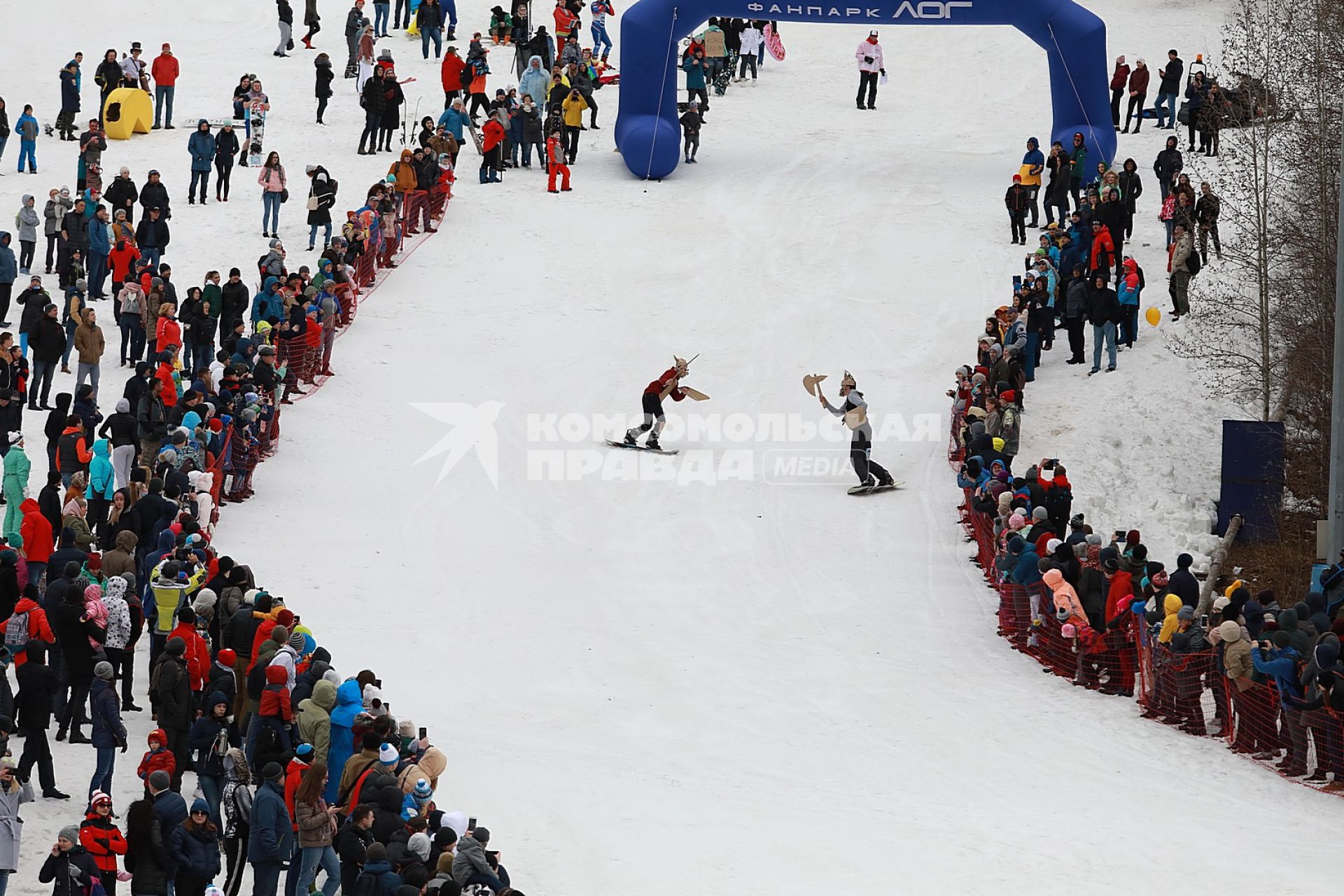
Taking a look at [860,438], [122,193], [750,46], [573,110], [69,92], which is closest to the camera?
[860,438]

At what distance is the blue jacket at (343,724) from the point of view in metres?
13.0

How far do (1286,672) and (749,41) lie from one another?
25.7 m

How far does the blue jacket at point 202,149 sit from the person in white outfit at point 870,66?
45.5 ft

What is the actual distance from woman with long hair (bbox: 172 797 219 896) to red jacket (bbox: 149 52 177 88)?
22953 mm

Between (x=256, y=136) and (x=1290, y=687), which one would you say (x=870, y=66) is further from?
(x=1290, y=687)

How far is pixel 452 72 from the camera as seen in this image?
1304 inches

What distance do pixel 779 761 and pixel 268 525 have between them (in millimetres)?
7028

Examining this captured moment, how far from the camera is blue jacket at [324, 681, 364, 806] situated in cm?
1300

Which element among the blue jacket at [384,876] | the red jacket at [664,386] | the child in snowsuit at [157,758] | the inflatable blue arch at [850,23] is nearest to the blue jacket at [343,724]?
the child in snowsuit at [157,758]

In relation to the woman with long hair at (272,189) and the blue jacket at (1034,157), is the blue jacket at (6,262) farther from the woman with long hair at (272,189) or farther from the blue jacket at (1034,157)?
the blue jacket at (1034,157)

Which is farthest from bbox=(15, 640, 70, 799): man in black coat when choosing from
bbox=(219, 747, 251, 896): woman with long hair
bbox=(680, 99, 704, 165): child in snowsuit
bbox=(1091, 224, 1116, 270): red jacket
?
bbox=(680, 99, 704, 165): child in snowsuit

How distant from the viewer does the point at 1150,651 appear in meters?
16.4

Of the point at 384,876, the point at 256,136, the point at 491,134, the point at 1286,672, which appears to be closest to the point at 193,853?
the point at 384,876

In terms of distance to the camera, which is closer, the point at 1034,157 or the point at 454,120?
the point at 1034,157
